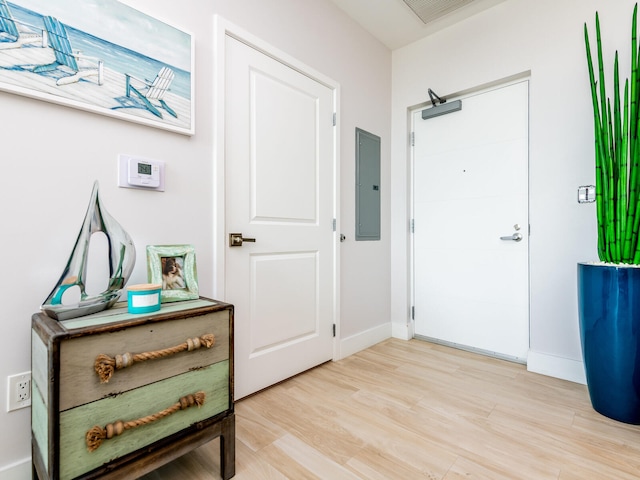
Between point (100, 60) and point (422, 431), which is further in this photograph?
point (422, 431)

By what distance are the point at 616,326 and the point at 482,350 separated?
1.11 m

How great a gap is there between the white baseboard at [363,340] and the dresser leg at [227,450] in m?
1.26

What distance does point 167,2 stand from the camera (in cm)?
149

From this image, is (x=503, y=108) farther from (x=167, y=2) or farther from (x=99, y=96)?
(x=99, y=96)

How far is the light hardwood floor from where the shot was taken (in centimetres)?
128

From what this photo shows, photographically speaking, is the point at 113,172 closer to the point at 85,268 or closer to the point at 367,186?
the point at 85,268

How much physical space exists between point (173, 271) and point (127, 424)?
21.3 inches

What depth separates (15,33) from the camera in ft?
3.62

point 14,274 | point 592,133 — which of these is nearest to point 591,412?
point 592,133

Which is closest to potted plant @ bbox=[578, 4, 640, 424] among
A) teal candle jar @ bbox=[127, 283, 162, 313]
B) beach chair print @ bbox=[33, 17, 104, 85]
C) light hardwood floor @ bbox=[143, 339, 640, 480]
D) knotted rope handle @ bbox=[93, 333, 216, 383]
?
light hardwood floor @ bbox=[143, 339, 640, 480]

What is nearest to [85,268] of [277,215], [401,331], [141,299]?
[141,299]

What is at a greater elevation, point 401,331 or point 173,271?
point 173,271

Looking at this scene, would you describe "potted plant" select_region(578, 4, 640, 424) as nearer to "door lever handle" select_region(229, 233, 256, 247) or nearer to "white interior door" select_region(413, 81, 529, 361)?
"white interior door" select_region(413, 81, 529, 361)

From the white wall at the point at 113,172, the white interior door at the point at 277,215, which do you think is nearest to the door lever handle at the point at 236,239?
the white interior door at the point at 277,215
